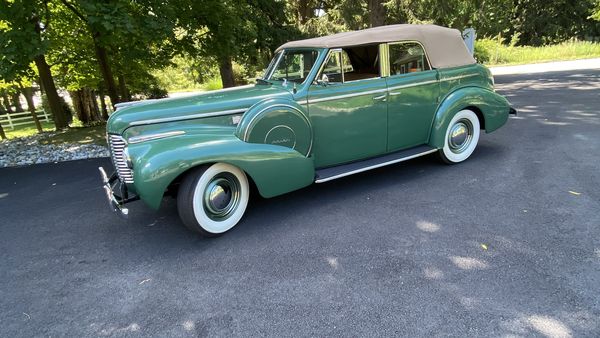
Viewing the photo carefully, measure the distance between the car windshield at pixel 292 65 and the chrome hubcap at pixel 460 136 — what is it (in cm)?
230

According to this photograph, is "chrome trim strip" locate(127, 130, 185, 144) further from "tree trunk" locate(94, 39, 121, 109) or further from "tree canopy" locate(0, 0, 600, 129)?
"tree trunk" locate(94, 39, 121, 109)

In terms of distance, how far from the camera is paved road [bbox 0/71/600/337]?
2564 mm

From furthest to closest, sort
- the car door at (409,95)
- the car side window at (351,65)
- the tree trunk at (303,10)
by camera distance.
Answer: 1. the tree trunk at (303,10)
2. the car door at (409,95)
3. the car side window at (351,65)

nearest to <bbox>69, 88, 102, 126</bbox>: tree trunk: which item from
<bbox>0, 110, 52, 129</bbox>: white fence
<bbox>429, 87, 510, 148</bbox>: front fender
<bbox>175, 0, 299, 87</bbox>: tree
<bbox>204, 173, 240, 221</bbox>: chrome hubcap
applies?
<bbox>0, 110, 52, 129</bbox>: white fence

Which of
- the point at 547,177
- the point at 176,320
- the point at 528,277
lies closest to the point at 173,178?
the point at 176,320

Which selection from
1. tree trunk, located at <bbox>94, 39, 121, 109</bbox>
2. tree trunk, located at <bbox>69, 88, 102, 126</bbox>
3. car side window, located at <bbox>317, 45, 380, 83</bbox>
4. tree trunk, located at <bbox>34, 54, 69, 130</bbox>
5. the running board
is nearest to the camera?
the running board

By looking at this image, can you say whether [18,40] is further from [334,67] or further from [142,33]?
[334,67]

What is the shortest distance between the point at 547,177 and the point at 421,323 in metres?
3.36

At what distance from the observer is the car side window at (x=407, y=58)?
485 centimetres

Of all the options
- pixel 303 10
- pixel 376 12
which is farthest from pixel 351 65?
pixel 303 10

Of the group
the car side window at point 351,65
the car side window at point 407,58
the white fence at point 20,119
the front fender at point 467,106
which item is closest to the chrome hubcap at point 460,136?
the front fender at point 467,106

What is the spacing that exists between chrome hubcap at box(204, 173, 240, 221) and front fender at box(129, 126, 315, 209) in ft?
0.79

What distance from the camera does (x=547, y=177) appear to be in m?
4.71

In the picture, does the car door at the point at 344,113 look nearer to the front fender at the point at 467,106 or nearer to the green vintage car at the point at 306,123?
the green vintage car at the point at 306,123
